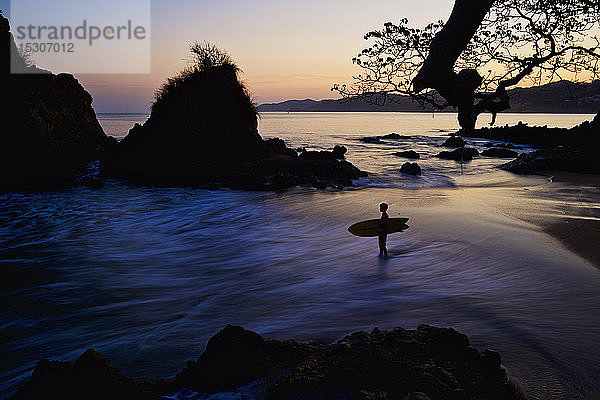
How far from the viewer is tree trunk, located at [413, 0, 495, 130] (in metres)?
3.17

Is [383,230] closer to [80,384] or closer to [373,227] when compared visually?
[373,227]

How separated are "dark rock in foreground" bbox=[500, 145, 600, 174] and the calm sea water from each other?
271 inches

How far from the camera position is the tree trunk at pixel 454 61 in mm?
3168

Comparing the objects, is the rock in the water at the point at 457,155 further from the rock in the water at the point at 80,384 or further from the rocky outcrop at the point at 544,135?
the rock in the water at the point at 80,384

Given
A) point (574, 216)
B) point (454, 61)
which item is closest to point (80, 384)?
point (454, 61)

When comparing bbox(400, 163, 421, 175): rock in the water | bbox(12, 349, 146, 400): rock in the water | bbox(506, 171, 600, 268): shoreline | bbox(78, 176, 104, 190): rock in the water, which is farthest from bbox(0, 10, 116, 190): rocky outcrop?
bbox(506, 171, 600, 268): shoreline

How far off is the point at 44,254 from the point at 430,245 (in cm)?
953

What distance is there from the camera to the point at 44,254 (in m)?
10.0

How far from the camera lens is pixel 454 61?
11.2ft

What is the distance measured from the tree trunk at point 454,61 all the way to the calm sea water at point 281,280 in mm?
2816

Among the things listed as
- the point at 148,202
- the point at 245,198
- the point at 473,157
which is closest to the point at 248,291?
the point at 245,198

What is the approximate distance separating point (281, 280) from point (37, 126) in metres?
16.8

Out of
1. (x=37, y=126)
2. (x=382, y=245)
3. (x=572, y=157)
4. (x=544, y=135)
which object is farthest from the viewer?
(x=544, y=135)

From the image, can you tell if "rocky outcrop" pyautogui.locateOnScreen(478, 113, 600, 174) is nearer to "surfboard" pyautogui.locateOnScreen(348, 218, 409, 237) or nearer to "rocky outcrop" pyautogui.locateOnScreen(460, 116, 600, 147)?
"rocky outcrop" pyautogui.locateOnScreen(460, 116, 600, 147)
